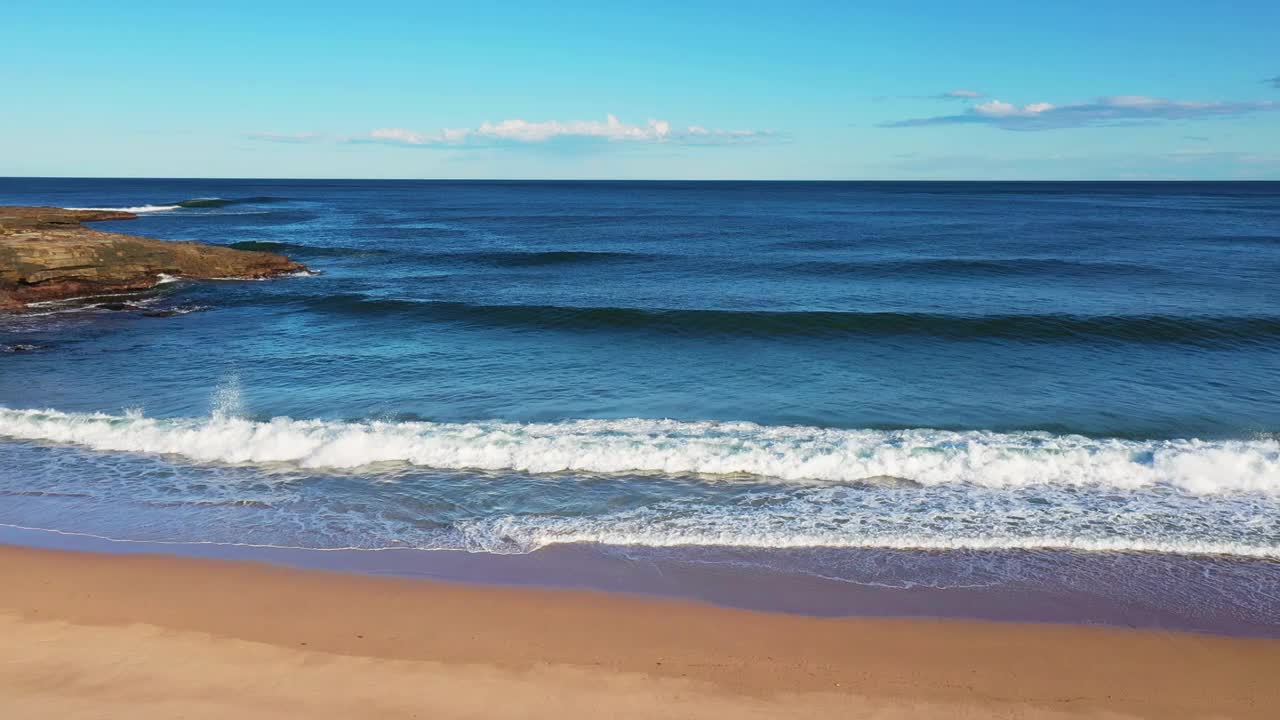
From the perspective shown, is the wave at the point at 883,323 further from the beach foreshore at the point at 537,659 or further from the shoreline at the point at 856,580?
the beach foreshore at the point at 537,659

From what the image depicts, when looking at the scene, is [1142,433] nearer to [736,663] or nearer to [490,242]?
[736,663]

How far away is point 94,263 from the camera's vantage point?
28438 mm

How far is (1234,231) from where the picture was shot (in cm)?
5459

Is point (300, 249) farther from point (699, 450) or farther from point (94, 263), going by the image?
point (699, 450)

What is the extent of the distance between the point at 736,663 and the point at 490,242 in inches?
1813

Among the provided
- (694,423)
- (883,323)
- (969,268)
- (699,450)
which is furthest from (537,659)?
(969,268)

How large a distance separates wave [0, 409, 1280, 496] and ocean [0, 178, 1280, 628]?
2.2 inches

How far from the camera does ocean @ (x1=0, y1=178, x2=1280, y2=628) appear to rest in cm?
965

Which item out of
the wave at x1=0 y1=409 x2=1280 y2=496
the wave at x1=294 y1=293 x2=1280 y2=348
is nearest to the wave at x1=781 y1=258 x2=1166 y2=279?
the wave at x1=294 y1=293 x2=1280 y2=348

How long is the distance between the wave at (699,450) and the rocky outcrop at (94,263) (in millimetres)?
15657

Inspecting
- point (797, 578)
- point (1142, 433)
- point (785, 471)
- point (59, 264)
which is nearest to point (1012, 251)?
point (1142, 433)

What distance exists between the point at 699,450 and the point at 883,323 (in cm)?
1240

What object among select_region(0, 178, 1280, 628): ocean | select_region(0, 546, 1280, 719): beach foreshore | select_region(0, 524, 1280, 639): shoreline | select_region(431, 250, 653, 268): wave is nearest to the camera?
select_region(0, 546, 1280, 719): beach foreshore

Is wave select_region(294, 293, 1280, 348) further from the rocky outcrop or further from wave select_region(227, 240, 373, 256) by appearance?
wave select_region(227, 240, 373, 256)
